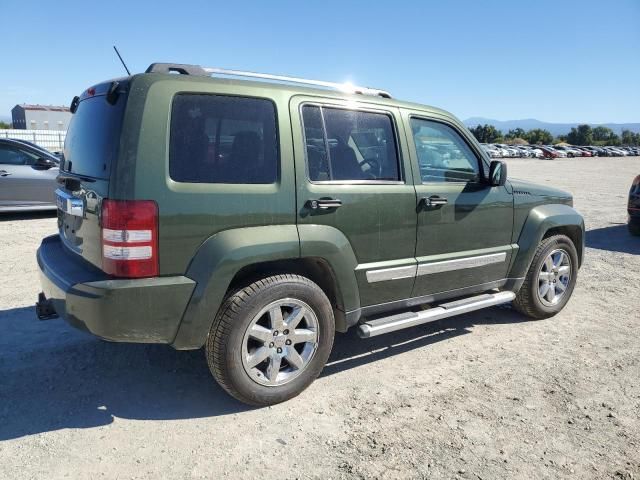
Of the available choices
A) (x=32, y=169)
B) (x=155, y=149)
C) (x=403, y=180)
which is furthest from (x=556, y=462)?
(x=32, y=169)

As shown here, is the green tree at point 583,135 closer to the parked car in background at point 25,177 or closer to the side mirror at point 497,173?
the parked car in background at point 25,177

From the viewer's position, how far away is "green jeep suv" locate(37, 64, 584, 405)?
2.78 m

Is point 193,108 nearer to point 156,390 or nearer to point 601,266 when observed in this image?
point 156,390

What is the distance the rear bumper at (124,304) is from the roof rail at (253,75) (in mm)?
1247

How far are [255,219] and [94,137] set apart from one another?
3.57ft

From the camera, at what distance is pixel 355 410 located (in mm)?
3230

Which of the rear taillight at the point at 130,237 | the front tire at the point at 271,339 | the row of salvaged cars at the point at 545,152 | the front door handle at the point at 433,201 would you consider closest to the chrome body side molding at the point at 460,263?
the front door handle at the point at 433,201

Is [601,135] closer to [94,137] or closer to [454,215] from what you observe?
[454,215]

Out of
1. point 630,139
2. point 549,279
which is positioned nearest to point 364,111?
point 549,279

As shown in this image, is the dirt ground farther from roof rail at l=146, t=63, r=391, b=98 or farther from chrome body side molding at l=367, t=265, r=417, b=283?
roof rail at l=146, t=63, r=391, b=98

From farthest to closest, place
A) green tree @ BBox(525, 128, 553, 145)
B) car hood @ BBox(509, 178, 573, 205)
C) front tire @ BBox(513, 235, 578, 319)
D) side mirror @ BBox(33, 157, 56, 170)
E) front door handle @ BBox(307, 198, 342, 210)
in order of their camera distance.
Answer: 1. green tree @ BBox(525, 128, 553, 145)
2. side mirror @ BBox(33, 157, 56, 170)
3. front tire @ BBox(513, 235, 578, 319)
4. car hood @ BBox(509, 178, 573, 205)
5. front door handle @ BBox(307, 198, 342, 210)

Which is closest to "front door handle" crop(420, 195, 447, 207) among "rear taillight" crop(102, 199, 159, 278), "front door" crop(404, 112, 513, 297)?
"front door" crop(404, 112, 513, 297)

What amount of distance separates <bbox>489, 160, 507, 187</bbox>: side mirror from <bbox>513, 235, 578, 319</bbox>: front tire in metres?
0.95

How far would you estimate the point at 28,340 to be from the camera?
162 inches
